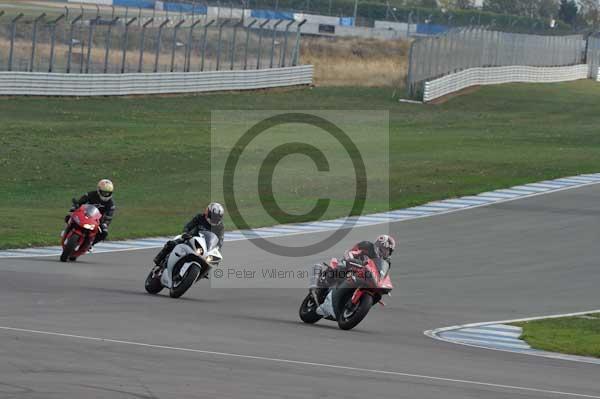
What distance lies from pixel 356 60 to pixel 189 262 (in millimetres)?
69641

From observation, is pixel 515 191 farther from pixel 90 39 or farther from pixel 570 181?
pixel 90 39

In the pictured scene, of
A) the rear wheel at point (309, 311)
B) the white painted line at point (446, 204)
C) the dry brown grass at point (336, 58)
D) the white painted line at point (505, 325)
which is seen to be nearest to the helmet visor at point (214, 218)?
the rear wheel at point (309, 311)

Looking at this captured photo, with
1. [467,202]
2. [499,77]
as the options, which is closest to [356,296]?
[467,202]

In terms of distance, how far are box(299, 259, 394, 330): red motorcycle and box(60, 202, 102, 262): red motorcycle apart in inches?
A: 226

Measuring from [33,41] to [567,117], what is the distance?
26.9 meters

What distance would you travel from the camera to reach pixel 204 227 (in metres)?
18.0

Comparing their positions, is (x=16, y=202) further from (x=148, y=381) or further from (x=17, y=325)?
(x=148, y=381)

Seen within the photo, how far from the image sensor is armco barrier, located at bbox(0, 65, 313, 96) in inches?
1943

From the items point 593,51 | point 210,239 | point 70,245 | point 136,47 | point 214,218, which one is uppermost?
point 593,51

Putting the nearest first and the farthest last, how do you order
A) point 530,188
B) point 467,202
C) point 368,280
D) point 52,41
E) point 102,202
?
1. point 368,280
2. point 102,202
3. point 467,202
4. point 530,188
5. point 52,41

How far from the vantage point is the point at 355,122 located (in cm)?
5088

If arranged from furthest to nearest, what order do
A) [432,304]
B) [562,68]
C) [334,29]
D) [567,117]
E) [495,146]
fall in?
1. [334,29]
2. [562,68]
3. [567,117]
4. [495,146]
5. [432,304]

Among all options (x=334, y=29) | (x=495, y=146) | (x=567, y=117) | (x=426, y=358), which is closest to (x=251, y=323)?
(x=426, y=358)

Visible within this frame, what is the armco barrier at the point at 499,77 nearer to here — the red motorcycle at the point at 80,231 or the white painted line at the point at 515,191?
the white painted line at the point at 515,191
